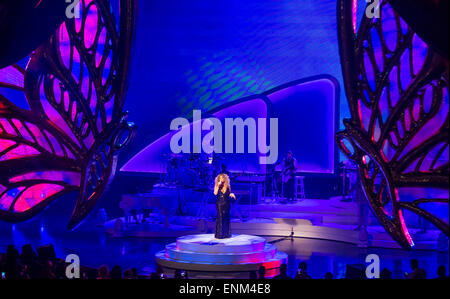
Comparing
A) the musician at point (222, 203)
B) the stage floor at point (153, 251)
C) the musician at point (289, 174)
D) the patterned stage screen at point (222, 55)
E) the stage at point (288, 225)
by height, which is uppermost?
the patterned stage screen at point (222, 55)

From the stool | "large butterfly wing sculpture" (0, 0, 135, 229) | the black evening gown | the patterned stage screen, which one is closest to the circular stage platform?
the black evening gown

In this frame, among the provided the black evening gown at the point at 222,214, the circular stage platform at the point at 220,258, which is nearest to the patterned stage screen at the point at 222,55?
the black evening gown at the point at 222,214

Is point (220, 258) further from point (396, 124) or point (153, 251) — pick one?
point (396, 124)

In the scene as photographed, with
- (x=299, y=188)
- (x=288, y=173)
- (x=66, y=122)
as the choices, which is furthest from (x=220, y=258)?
(x=299, y=188)

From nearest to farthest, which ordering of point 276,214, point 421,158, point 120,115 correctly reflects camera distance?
point 421,158, point 120,115, point 276,214

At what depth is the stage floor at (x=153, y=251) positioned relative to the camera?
8172 millimetres

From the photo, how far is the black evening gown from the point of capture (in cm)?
812

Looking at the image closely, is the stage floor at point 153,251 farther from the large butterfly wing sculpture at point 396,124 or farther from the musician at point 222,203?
the large butterfly wing sculpture at point 396,124

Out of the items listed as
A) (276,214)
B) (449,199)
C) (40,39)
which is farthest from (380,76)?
(276,214)

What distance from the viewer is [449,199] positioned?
186 inches

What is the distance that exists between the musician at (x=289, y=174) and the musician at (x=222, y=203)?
4545 millimetres
